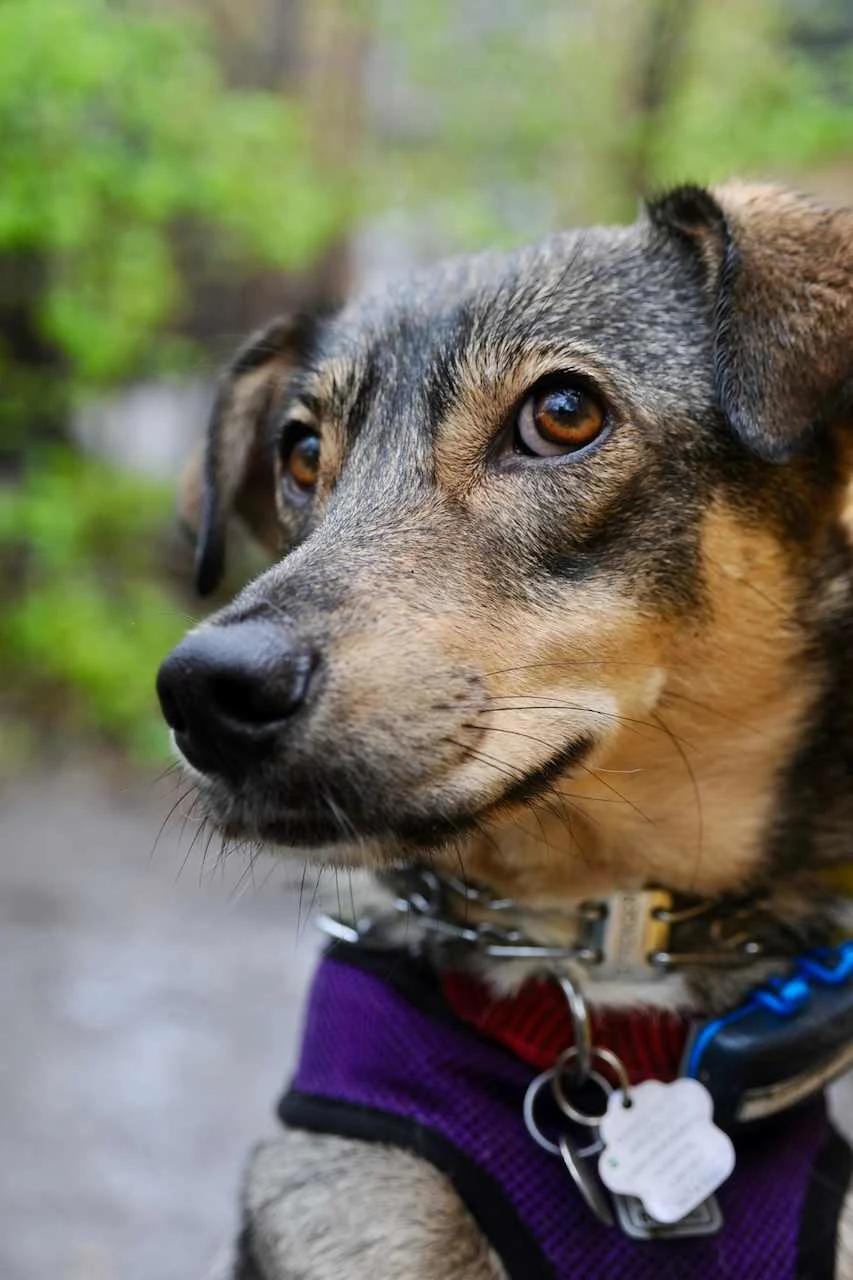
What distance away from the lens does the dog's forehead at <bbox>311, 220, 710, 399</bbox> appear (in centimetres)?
249

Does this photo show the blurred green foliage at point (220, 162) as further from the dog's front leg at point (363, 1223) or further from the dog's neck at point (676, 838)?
the dog's front leg at point (363, 1223)

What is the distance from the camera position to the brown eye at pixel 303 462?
287 cm

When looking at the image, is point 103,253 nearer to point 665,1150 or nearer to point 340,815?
point 340,815

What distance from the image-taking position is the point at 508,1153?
7.48 ft

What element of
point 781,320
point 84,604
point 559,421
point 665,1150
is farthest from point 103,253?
point 665,1150

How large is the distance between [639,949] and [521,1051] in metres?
0.32

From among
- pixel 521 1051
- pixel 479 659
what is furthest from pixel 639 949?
pixel 479 659

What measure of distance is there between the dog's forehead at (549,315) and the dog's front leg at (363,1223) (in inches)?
59.9

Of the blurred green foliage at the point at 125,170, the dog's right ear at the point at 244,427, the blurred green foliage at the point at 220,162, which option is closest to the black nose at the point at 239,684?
the dog's right ear at the point at 244,427

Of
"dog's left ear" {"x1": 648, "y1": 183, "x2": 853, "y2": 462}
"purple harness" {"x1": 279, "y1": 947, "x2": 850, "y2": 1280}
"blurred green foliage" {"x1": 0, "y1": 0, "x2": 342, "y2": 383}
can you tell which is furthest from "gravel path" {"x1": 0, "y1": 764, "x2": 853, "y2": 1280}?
"blurred green foliage" {"x1": 0, "y1": 0, "x2": 342, "y2": 383}

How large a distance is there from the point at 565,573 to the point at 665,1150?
1044mm

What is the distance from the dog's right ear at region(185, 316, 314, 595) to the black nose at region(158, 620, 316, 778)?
131cm

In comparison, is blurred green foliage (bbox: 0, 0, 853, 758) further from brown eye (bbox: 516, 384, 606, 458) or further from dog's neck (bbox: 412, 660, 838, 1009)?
dog's neck (bbox: 412, 660, 838, 1009)

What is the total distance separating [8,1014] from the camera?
514 centimetres
